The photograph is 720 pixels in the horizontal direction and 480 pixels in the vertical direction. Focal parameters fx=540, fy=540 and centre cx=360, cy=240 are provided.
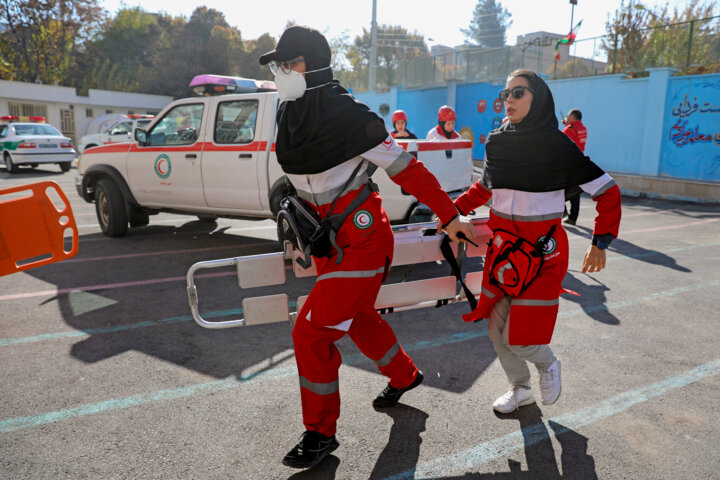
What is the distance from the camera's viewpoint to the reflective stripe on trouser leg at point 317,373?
8.51 ft

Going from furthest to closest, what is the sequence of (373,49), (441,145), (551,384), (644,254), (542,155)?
(373,49) < (644,254) < (441,145) < (551,384) < (542,155)

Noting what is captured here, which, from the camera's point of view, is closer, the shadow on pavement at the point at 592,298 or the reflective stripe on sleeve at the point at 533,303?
the reflective stripe on sleeve at the point at 533,303

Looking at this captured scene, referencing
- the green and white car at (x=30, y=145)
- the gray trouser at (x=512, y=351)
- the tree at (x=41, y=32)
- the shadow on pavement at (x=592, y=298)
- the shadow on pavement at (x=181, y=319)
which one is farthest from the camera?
the tree at (x=41, y=32)

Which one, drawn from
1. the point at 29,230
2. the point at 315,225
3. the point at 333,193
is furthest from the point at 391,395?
the point at 29,230

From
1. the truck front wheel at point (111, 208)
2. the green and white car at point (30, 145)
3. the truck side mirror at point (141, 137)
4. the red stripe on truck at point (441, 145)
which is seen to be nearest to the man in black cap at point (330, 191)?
the red stripe on truck at point (441, 145)

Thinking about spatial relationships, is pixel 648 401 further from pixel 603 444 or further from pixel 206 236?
pixel 206 236

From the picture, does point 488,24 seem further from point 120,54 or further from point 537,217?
point 537,217

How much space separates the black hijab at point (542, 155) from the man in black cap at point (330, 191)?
1.58 ft

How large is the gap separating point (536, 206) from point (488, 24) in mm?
90612

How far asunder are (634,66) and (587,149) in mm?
2993

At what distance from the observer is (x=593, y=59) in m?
18.8

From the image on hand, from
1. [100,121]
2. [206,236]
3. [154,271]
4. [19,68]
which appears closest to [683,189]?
[206,236]

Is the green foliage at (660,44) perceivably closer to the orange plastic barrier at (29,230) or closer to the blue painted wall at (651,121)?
the blue painted wall at (651,121)

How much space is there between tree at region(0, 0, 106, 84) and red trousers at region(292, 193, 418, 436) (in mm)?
48947
